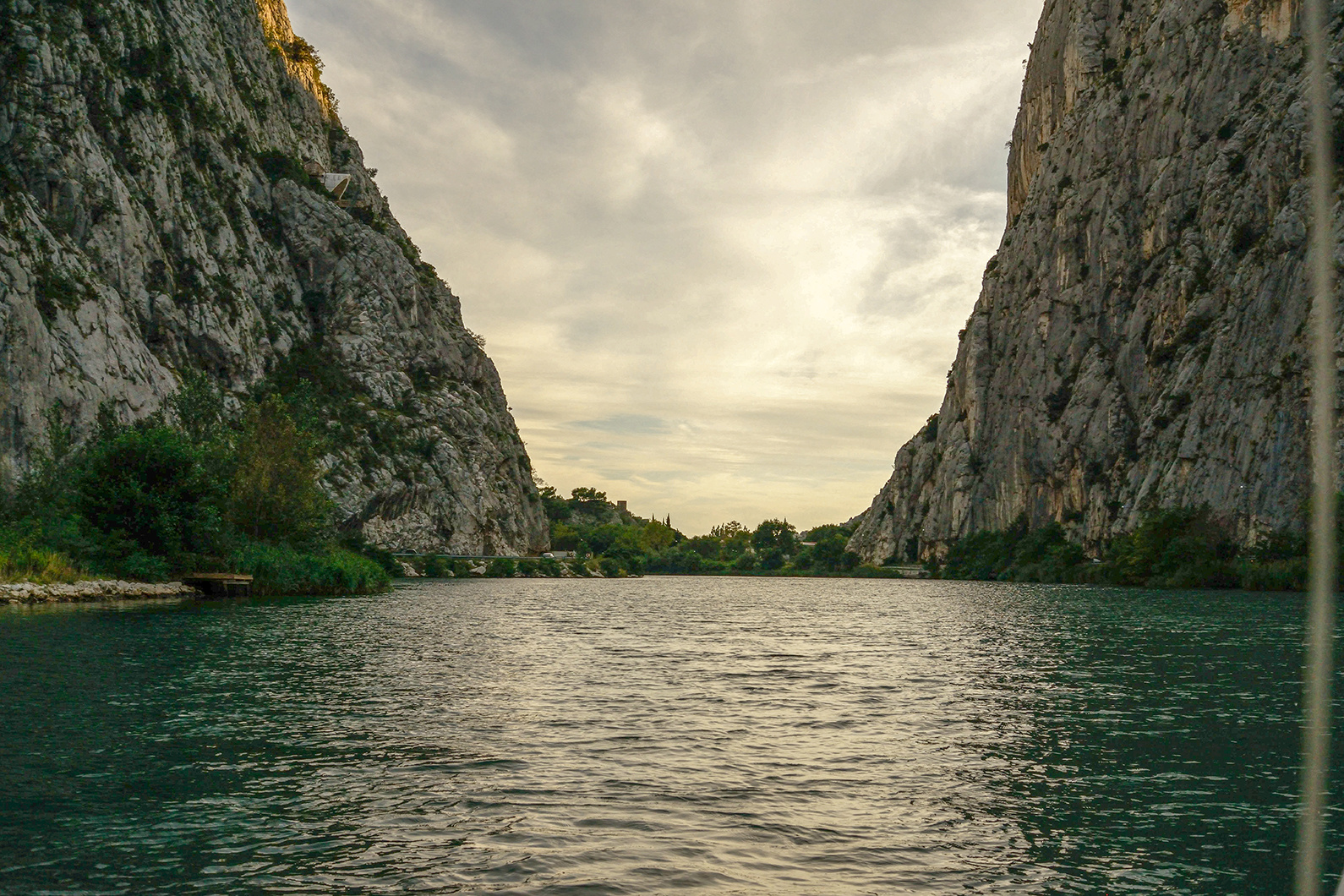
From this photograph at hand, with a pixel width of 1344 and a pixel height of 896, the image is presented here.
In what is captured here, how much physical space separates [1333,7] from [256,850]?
134 metres

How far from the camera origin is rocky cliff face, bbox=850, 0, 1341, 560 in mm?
104688

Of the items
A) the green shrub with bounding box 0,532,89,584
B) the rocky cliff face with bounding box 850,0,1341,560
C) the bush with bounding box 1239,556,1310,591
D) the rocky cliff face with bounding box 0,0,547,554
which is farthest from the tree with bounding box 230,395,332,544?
the rocky cliff face with bounding box 850,0,1341,560

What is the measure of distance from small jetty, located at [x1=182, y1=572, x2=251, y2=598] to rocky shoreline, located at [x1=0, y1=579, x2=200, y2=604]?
20.2 inches

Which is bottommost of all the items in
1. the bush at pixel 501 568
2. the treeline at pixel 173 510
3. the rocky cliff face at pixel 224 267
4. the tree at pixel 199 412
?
the bush at pixel 501 568

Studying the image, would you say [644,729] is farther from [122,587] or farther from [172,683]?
[122,587]

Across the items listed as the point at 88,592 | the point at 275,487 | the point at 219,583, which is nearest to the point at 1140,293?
the point at 275,487

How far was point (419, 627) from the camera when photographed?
46875 millimetres

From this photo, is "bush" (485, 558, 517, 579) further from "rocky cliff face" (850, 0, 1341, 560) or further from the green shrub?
the green shrub

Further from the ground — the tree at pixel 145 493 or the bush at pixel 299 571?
the tree at pixel 145 493

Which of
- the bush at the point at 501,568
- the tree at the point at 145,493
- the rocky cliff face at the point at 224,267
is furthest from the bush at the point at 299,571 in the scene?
the bush at the point at 501,568

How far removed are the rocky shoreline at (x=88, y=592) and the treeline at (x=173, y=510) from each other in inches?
54.0

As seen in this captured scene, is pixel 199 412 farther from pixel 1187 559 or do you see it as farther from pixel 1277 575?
pixel 1277 575

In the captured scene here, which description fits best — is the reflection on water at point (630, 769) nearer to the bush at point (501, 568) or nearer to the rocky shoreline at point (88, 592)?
the rocky shoreline at point (88, 592)

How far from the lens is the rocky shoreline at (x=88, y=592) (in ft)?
160
